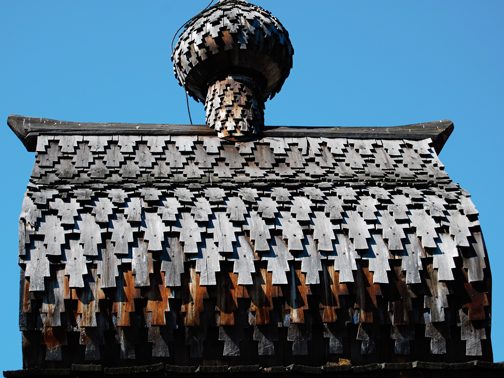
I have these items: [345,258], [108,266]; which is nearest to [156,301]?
[108,266]

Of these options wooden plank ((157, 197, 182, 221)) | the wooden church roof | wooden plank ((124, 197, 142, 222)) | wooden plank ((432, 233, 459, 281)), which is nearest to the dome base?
the wooden church roof

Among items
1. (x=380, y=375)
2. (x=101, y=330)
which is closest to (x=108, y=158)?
(x=101, y=330)

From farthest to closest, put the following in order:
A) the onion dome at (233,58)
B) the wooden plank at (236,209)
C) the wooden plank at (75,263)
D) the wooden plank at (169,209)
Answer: the onion dome at (233,58) < the wooden plank at (236,209) < the wooden plank at (169,209) < the wooden plank at (75,263)

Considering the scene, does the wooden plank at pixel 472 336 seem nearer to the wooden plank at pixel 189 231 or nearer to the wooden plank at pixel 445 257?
the wooden plank at pixel 445 257

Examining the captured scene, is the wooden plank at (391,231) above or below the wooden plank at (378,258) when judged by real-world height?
above

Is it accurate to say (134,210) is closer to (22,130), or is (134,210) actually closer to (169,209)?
(169,209)

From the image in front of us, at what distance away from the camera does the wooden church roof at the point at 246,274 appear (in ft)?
31.7

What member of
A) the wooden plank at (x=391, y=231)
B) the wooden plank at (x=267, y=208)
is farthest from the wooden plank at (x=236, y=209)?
the wooden plank at (x=391, y=231)

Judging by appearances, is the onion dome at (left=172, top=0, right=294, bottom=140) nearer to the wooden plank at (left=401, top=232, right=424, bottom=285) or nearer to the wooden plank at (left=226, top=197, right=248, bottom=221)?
the wooden plank at (left=226, top=197, right=248, bottom=221)

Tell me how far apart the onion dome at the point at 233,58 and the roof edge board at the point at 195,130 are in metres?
0.62

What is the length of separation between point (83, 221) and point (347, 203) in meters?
3.29

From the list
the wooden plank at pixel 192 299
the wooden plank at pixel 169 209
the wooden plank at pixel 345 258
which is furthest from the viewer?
the wooden plank at pixel 169 209

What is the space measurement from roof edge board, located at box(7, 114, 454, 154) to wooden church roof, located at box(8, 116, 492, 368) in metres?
1.10

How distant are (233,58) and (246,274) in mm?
4689
